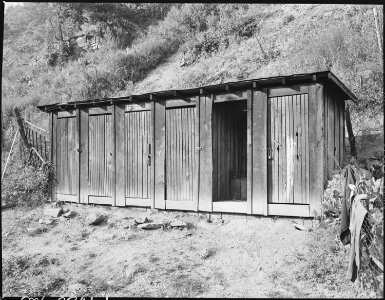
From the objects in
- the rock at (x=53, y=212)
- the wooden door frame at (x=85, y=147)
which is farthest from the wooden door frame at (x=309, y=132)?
the rock at (x=53, y=212)

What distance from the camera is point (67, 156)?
39.2 ft

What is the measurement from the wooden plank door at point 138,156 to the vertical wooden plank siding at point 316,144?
460 centimetres

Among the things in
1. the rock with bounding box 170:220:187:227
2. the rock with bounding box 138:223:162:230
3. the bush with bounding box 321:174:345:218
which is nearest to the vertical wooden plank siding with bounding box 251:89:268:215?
the bush with bounding box 321:174:345:218

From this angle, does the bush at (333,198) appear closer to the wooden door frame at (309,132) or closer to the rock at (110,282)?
the wooden door frame at (309,132)

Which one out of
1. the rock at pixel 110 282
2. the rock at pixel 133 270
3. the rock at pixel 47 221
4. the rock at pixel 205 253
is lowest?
the rock at pixel 110 282

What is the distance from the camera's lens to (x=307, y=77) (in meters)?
7.81

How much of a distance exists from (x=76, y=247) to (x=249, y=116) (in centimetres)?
550

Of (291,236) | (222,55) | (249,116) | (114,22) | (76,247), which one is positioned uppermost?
(114,22)

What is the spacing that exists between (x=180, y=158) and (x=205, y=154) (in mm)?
801

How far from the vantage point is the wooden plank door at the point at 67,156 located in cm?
1163

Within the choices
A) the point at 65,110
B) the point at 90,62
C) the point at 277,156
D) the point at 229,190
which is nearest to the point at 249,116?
the point at 277,156

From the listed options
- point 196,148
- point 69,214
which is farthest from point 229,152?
point 69,214

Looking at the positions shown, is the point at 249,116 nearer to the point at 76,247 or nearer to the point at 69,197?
the point at 76,247

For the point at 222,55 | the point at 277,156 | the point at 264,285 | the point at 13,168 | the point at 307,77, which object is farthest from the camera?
the point at 222,55
